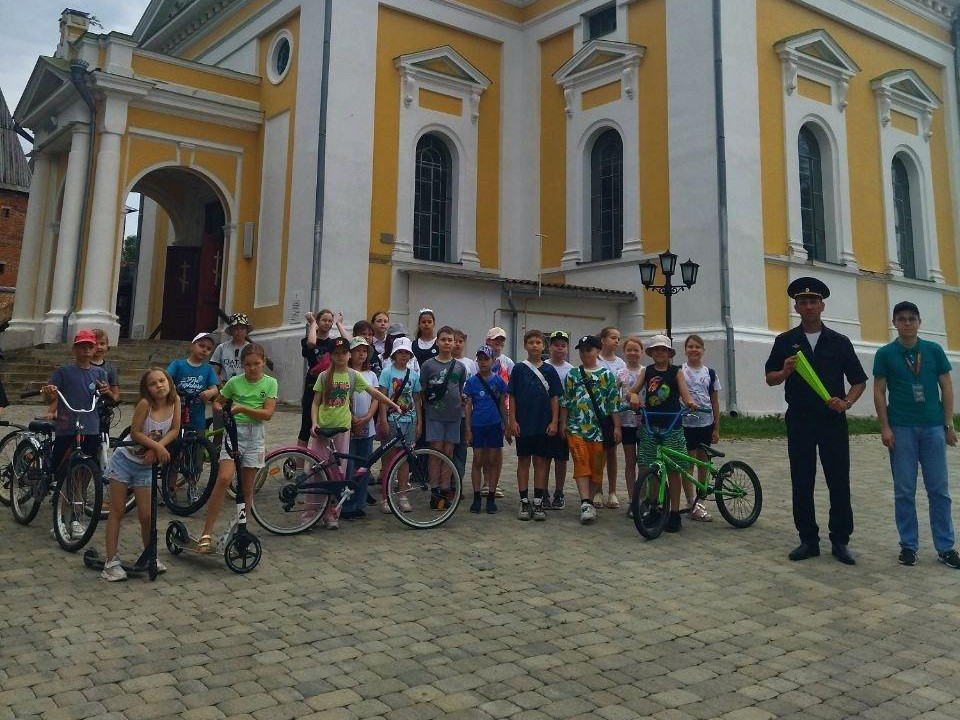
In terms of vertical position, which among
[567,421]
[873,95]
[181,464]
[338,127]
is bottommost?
[181,464]

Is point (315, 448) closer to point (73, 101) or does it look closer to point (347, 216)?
point (347, 216)

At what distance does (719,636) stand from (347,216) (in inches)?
577

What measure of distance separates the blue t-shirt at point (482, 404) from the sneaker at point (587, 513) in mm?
1121

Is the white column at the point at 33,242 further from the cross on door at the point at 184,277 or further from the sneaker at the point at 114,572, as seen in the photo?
the sneaker at the point at 114,572

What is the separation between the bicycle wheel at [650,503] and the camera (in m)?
6.55

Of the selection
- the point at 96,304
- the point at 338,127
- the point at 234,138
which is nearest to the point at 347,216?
the point at 338,127

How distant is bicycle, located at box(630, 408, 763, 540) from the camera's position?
660 centimetres

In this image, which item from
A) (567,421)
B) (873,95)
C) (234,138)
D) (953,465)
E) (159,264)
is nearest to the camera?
(567,421)

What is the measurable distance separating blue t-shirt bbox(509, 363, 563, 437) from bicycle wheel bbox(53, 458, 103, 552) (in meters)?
3.61

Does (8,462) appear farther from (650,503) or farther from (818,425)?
(818,425)

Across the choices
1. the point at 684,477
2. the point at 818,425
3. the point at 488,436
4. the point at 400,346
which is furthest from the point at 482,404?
the point at 818,425

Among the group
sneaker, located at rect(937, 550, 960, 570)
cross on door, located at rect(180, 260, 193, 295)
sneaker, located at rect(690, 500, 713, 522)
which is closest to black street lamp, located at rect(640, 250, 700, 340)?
sneaker, located at rect(690, 500, 713, 522)

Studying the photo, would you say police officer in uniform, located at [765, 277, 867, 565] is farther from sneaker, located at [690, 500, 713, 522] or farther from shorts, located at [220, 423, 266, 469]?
shorts, located at [220, 423, 266, 469]

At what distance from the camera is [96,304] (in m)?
17.1
